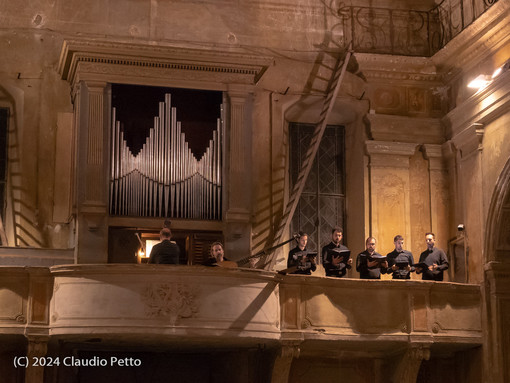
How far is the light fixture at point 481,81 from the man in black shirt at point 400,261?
255cm

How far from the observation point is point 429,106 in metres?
19.6

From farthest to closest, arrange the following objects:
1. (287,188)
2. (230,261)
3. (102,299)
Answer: (287,188), (230,261), (102,299)

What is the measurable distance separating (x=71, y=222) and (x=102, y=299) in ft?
7.90

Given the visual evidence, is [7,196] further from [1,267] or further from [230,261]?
[230,261]

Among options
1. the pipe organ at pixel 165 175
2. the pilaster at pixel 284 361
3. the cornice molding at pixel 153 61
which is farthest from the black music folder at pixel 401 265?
the cornice molding at pixel 153 61

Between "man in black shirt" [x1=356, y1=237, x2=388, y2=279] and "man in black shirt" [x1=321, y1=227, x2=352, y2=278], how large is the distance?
0.84ft

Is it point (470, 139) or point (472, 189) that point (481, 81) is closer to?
point (470, 139)

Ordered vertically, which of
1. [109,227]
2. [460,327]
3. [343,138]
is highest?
[343,138]

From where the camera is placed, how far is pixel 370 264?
17031 millimetres

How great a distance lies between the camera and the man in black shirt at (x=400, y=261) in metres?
17.2

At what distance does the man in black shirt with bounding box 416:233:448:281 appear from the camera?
57.1ft

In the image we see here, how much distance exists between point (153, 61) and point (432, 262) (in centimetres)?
517

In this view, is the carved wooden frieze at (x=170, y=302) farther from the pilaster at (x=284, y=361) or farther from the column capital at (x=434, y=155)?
the column capital at (x=434, y=155)

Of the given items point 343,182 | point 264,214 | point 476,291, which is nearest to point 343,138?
point 343,182
